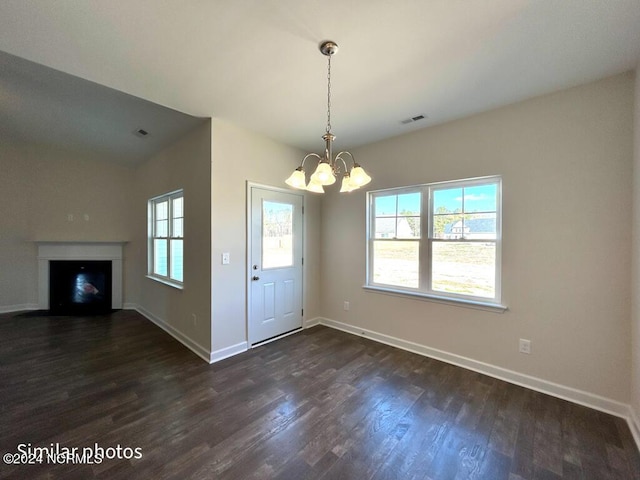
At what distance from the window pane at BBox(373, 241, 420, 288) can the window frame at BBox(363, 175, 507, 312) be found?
0.16 ft

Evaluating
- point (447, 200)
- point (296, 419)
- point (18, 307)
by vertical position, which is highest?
point (447, 200)

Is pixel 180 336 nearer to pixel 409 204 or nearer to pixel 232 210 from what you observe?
pixel 232 210

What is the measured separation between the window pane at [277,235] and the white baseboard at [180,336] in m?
1.21

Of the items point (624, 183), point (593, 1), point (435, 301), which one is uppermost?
point (593, 1)

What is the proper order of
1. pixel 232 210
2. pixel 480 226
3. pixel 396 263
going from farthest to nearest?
pixel 396 263 → pixel 232 210 → pixel 480 226

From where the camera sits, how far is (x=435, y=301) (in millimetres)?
2982

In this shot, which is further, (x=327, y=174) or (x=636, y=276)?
(x=636, y=276)

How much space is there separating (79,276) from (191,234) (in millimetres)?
3621

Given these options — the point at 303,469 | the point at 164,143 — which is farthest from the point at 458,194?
the point at 164,143

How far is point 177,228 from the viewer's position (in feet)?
12.5

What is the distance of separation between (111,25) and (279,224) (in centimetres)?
243

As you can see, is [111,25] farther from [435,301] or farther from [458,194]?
[435,301]

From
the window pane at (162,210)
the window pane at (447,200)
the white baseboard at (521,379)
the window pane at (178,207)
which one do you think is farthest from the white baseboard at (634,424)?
the window pane at (162,210)

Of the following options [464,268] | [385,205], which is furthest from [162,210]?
[464,268]
